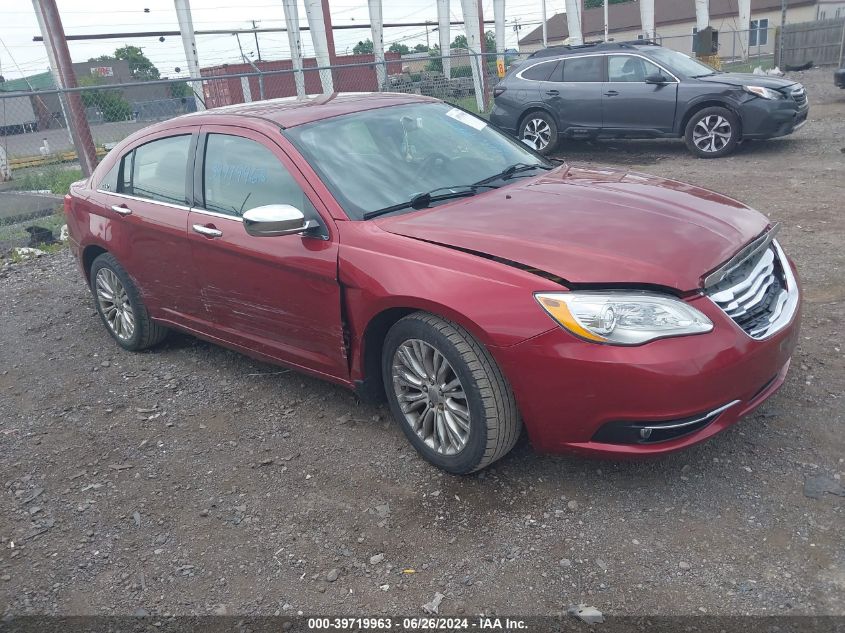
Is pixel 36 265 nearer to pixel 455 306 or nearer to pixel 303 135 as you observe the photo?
pixel 303 135

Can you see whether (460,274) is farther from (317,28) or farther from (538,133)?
(317,28)

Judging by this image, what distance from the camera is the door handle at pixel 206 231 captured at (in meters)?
4.11

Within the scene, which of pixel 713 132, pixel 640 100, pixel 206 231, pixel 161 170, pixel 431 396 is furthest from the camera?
pixel 640 100

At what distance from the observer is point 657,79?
11.2 m

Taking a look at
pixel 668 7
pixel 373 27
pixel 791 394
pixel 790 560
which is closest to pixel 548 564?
pixel 790 560

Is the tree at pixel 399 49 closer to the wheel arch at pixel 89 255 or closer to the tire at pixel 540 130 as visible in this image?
the tire at pixel 540 130

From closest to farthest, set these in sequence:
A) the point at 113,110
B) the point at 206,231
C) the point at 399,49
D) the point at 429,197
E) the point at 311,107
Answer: the point at 429,197, the point at 206,231, the point at 311,107, the point at 113,110, the point at 399,49

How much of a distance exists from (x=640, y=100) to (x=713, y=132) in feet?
3.97

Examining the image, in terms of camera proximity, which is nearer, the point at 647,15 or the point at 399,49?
the point at 647,15

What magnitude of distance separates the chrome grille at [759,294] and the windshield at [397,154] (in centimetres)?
139

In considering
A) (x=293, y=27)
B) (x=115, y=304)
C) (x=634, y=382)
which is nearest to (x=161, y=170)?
(x=115, y=304)

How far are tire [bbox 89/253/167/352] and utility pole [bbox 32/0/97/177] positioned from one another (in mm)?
6744

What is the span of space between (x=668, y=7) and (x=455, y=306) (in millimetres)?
63260

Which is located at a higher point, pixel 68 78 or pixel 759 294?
pixel 68 78
